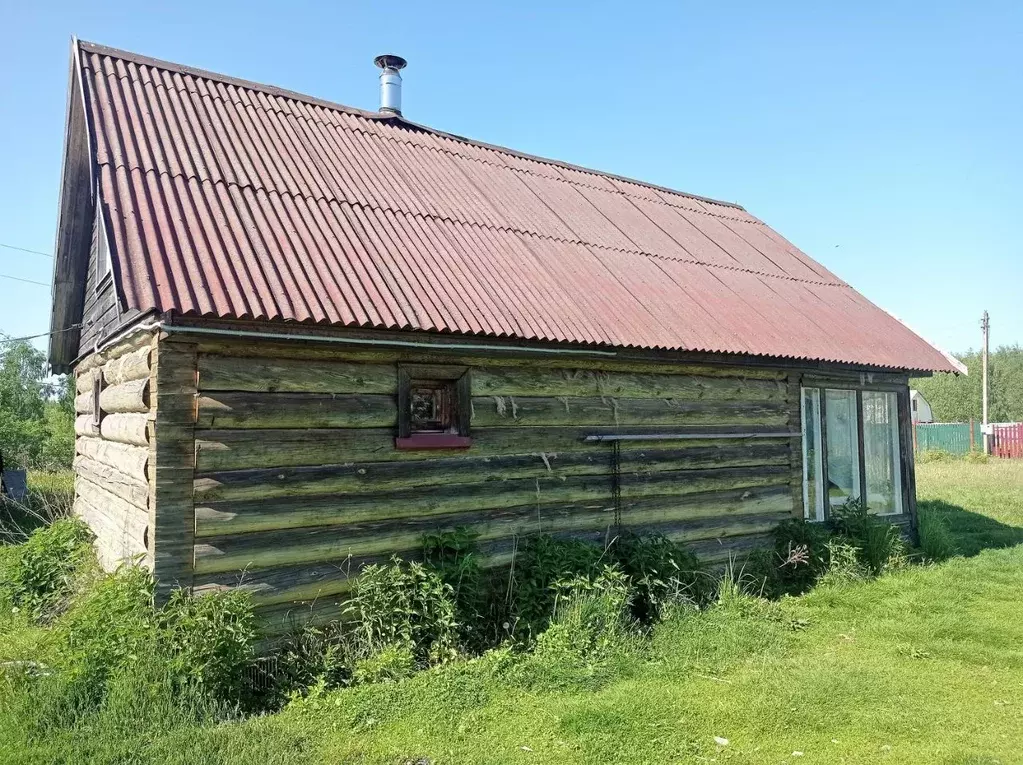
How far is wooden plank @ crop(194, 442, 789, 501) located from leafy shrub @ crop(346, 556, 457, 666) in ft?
2.61

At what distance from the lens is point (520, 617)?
665 centimetres

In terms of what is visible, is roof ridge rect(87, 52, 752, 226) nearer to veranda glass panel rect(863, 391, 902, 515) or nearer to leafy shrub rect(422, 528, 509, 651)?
veranda glass panel rect(863, 391, 902, 515)

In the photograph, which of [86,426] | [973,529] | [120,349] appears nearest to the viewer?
[120,349]

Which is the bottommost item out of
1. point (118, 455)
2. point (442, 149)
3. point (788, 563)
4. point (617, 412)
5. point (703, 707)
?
point (703, 707)

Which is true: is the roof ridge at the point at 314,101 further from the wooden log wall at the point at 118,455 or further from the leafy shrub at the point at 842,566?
the leafy shrub at the point at 842,566

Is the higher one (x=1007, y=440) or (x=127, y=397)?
(x=127, y=397)

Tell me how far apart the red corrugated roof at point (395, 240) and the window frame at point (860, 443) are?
56 centimetres

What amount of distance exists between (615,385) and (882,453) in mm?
5761

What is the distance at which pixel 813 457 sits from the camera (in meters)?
10.4

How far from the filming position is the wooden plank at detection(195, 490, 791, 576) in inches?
229

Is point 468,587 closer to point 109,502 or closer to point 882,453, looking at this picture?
point 109,502

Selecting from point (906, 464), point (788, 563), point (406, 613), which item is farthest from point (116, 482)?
point (906, 464)

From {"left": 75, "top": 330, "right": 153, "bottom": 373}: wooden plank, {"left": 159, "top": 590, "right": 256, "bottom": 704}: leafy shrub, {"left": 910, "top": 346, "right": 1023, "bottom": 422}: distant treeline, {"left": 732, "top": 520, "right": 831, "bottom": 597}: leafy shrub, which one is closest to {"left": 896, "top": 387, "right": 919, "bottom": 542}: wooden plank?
{"left": 732, "top": 520, "right": 831, "bottom": 597}: leafy shrub

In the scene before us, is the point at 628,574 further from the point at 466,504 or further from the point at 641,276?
the point at 641,276
